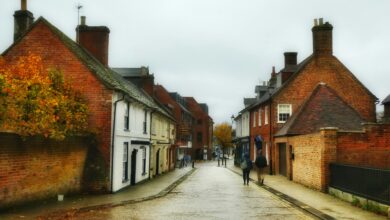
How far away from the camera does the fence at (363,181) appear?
14.0 meters

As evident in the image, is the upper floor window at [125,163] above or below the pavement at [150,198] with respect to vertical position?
above

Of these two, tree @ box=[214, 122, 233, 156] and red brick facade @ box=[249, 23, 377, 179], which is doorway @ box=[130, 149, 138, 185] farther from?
tree @ box=[214, 122, 233, 156]

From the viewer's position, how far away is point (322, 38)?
116ft

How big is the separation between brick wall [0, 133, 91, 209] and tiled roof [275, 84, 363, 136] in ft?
52.1

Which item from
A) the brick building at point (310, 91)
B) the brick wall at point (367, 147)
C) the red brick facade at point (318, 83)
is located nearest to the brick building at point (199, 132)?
the brick building at point (310, 91)

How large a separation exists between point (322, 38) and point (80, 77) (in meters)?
21.7

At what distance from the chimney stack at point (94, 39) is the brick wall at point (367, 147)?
15753 mm

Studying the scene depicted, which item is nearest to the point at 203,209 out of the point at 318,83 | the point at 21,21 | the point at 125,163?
the point at 125,163

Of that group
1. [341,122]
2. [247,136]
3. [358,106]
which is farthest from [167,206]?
[247,136]

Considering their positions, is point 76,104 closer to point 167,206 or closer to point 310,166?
point 167,206

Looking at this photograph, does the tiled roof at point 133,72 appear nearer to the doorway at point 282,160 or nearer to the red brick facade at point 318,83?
the red brick facade at point 318,83

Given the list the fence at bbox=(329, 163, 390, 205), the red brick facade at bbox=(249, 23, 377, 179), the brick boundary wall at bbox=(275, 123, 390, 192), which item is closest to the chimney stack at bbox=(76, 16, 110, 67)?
the brick boundary wall at bbox=(275, 123, 390, 192)

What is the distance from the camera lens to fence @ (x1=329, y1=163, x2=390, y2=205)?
45.8ft

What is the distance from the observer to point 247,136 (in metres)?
48.2
